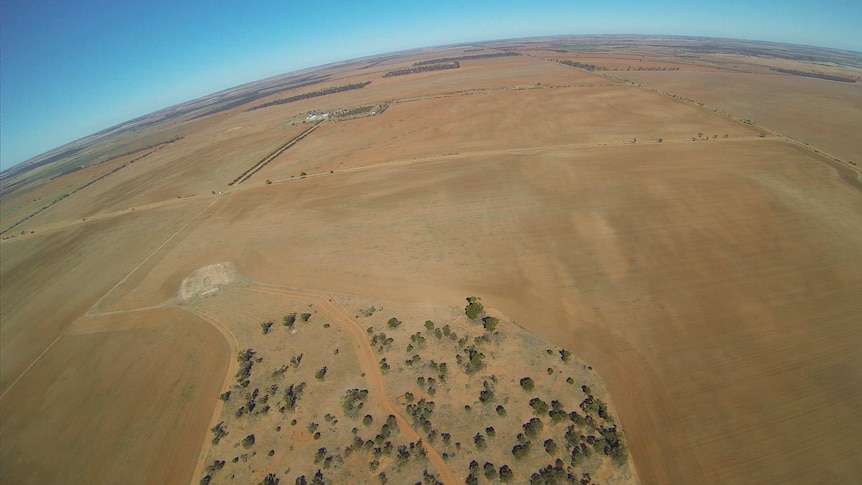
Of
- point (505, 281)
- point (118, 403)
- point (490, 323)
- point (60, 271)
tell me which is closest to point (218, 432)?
point (118, 403)

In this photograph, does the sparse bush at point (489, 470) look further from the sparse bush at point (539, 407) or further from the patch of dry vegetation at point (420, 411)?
the sparse bush at point (539, 407)

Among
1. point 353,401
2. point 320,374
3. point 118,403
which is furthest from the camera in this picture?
point 118,403

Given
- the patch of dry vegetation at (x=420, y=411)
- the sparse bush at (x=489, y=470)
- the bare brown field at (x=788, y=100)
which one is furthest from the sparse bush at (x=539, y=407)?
the bare brown field at (x=788, y=100)

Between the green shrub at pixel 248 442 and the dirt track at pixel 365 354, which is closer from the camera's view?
the dirt track at pixel 365 354

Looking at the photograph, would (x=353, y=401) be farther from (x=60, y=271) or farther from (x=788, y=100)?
(x=788, y=100)

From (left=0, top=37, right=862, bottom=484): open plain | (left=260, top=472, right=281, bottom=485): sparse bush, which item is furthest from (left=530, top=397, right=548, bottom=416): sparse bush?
(left=260, top=472, right=281, bottom=485): sparse bush
